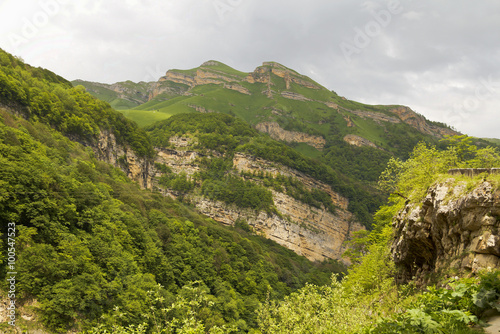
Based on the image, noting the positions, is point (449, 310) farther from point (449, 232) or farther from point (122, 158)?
point (122, 158)

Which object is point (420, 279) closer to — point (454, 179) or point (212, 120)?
point (454, 179)

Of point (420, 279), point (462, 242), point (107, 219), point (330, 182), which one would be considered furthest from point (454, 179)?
point (330, 182)

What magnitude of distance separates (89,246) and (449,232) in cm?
3108

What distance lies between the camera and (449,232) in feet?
43.9

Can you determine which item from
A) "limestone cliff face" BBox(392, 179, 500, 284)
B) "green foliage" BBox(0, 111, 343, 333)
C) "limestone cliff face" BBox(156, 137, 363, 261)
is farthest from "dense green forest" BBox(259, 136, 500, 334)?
"limestone cliff face" BBox(156, 137, 363, 261)

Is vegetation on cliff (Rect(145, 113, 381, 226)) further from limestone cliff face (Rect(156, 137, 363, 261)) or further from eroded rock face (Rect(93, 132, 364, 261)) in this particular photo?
limestone cliff face (Rect(156, 137, 363, 261))

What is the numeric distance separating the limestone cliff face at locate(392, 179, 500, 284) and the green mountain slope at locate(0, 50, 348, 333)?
30.8 feet

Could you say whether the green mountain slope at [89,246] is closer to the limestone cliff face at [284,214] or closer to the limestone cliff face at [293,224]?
the limestone cliff face at [293,224]

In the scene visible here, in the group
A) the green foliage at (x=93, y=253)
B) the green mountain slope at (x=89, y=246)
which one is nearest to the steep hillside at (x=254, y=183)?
the green mountain slope at (x=89, y=246)

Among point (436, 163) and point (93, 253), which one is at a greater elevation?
point (436, 163)

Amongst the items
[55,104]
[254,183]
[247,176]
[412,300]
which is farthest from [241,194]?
[412,300]

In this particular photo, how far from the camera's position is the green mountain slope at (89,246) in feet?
77.9

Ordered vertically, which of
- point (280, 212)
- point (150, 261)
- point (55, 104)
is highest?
point (55, 104)

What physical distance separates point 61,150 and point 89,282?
3002cm
